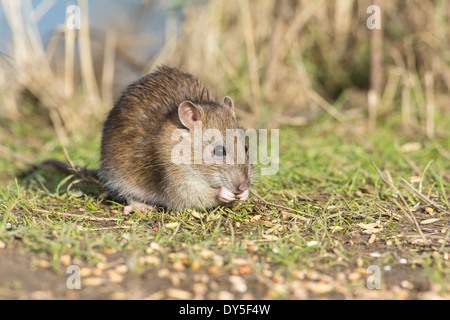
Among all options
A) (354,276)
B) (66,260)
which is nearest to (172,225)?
(66,260)

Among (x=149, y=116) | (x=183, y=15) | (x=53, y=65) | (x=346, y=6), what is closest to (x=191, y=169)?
(x=149, y=116)

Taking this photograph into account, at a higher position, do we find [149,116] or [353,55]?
[353,55]

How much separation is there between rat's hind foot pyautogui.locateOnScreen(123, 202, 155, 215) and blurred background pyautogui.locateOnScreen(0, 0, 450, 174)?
103 inches

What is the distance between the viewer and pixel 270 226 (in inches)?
150

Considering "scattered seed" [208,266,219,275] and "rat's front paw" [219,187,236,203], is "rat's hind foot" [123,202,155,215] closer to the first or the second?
"rat's front paw" [219,187,236,203]

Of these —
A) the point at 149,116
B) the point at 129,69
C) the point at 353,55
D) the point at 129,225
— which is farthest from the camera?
the point at 129,69

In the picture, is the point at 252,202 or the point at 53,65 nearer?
the point at 252,202

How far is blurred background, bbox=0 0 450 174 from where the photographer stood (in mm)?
7109

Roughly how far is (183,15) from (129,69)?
1.71 metres

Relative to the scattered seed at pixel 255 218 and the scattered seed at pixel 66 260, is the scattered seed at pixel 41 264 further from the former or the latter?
the scattered seed at pixel 255 218
